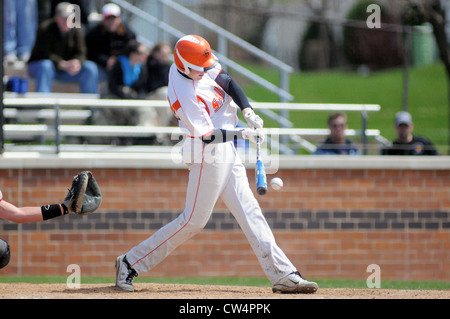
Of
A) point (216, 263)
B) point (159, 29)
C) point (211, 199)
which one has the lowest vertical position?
point (216, 263)

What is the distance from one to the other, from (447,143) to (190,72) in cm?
850

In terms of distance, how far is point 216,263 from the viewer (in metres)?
10.3

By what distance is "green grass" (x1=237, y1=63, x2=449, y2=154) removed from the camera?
55.3 ft

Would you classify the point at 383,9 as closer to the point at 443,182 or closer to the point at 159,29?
the point at 159,29

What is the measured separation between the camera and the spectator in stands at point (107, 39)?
38.9 feet

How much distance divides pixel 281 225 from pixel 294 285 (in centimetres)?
360

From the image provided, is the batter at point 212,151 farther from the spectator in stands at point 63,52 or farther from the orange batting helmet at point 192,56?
the spectator in stands at point 63,52

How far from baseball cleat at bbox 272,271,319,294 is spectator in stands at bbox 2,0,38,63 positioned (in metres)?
7.07

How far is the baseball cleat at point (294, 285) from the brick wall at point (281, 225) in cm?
347

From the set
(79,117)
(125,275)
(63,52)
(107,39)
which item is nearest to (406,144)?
(79,117)

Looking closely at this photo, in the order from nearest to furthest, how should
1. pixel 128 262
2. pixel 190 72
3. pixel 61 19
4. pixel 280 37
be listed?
1. pixel 190 72
2. pixel 128 262
3. pixel 61 19
4. pixel 280 37

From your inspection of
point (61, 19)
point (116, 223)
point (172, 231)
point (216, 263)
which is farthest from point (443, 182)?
point (61, 19)

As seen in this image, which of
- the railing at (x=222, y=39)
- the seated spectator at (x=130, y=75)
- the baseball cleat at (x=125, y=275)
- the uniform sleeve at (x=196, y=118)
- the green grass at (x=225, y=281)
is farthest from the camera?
the railing at (x=222, y=39)

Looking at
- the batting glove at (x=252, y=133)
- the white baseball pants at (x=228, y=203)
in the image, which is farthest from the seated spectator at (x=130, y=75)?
the batting glove at (x=252, y=133)
